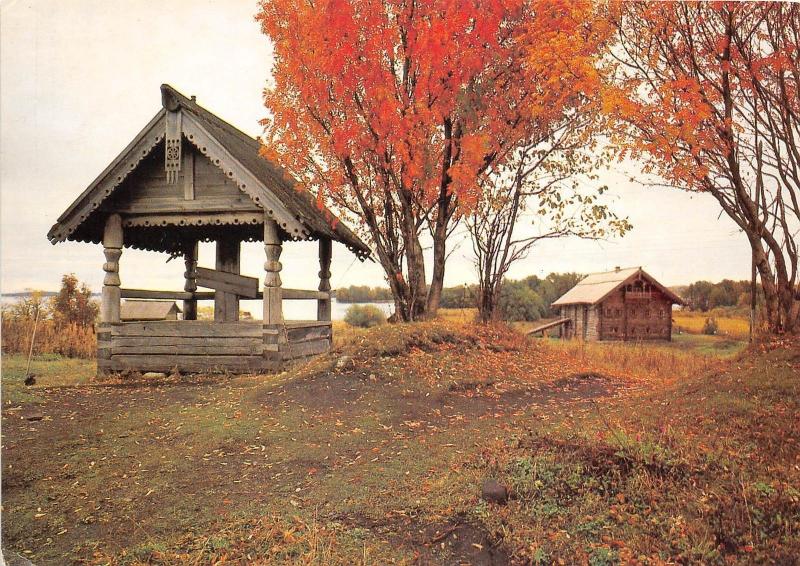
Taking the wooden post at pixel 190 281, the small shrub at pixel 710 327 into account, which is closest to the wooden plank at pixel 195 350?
the wooden post at pixel 190 281

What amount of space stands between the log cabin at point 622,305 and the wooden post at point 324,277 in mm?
5211

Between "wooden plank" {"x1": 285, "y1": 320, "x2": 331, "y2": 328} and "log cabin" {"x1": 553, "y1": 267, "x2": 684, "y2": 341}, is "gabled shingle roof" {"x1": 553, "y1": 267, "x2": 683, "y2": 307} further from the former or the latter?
"wooden plank" {"x1": 285, "y1": 320, "x2": 331, "y2": 328}

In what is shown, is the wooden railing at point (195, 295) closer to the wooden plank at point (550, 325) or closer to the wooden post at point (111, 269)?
the wooden post at point (111, 269)

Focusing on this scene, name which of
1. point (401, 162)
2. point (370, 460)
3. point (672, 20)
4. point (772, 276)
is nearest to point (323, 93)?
point (401, 162)

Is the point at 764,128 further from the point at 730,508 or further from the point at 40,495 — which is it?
the point at 40,495

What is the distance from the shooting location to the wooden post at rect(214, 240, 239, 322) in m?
9.16

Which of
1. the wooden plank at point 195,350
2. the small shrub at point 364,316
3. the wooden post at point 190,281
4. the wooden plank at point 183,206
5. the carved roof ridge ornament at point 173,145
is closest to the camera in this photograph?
the carved roof ridge ornament at point 173,145

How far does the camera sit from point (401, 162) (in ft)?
24.3

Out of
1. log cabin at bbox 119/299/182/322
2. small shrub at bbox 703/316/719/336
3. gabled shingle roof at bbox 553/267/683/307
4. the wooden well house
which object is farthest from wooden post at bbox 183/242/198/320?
small shrub at bbox 703/316/719/336

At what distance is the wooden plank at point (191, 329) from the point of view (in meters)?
7.41

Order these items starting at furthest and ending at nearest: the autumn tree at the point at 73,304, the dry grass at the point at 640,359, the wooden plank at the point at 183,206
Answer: the wooden plank at the point at 183,206 < the autumn tree at the point at 73,304 < the dry grass at the point at 640,359

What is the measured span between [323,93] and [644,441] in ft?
18.2

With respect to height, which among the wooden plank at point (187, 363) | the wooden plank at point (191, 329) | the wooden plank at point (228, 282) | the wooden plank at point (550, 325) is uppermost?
the wooden plank at point (228, 282)

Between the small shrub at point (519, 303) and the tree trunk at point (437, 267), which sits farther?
the tree trunk at point (437, 267)
